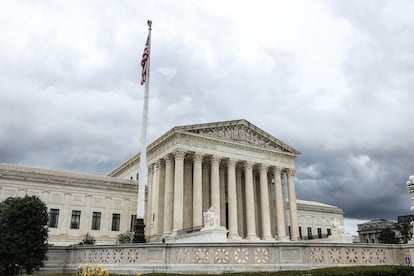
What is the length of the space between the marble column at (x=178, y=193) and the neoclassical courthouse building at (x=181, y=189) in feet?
0.41

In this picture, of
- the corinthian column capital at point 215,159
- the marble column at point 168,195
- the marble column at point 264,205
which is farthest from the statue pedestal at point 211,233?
the marble column at point 264,205

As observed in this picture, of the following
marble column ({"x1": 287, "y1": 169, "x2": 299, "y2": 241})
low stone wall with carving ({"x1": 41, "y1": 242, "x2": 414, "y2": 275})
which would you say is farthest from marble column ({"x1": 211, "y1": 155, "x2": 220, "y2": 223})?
low stone wall with carving ({"x1": 41, "y1": 242, "x2": 414, "y2": 275})

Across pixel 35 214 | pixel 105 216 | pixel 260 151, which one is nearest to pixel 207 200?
pixel 260 151

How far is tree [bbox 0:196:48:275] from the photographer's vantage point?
20.4m

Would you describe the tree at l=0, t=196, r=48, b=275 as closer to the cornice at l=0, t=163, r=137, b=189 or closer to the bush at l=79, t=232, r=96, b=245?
the bush at l=79, t=232, r=96, b=245

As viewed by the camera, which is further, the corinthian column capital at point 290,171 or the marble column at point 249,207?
the corinthian column capital at point 290,171

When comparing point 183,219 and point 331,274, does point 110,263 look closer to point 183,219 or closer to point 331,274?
point 331,274

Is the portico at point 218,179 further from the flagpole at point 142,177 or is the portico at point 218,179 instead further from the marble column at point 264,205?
the flagpole at point 142,177

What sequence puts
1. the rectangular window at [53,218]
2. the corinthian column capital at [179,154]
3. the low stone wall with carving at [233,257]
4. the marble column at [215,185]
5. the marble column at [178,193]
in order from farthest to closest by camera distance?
the marble column at [215,185], the corinthian column capital at [179,154], the rectangular window at [53,218], the marble column at [178,193], the low stone wall with carving at [233,257]

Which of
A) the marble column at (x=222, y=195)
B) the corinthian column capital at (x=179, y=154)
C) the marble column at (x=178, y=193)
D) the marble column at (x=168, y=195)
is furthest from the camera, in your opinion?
the marble column at (x=222, y=195)

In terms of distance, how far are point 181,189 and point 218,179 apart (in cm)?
578

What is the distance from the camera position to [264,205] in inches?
2153

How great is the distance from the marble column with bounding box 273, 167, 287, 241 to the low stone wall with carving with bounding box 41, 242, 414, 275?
36.6 m

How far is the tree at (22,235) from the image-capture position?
2041cm
